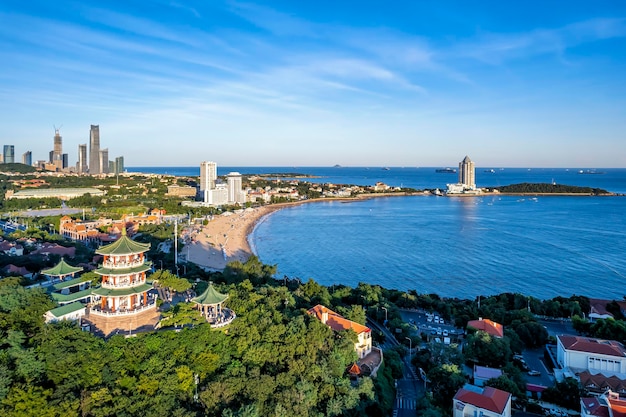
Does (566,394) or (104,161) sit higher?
(104,161)

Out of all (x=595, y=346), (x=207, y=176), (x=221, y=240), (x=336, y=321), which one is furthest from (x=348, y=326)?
(x=207, y=176)

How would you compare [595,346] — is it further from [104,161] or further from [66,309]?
[104,161]

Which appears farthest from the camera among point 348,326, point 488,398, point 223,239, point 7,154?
point 7,154

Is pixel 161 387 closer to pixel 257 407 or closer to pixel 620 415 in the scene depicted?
pixel 257 407

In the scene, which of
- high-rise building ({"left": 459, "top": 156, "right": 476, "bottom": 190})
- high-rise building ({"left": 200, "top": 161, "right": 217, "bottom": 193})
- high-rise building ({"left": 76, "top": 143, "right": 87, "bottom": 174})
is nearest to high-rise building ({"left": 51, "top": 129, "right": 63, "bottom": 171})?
high-rise building ({"left": 76, "top": 143, "right": 87, "bottom": 174})

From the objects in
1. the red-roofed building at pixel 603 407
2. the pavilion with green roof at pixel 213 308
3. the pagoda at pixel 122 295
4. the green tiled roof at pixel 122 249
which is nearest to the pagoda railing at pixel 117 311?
the pagoda at pixel 122 295

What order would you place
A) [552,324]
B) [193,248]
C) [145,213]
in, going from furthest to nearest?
[145,213] → [193,248] → [552,324]

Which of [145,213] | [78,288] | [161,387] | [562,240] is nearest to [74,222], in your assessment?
[145,213]
